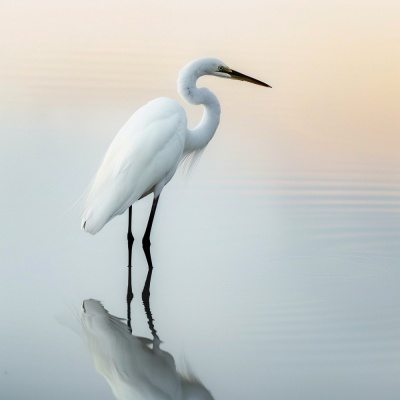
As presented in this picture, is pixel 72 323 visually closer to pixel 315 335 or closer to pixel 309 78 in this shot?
→ pixel 315 335

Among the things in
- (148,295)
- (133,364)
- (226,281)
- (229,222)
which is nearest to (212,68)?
(229,222)

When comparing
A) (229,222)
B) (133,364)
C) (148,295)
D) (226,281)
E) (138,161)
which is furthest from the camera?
(229,222)

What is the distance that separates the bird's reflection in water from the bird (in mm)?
1025

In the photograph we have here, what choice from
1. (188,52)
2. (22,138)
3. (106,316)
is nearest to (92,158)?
(22,138)

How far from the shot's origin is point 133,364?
4398 mm

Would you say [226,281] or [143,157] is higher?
[143,157]

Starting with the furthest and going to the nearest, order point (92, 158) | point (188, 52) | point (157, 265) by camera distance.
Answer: point (188, 52) → point (92, 158) → point (157, 265)

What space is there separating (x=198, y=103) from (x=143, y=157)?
3.02 feet

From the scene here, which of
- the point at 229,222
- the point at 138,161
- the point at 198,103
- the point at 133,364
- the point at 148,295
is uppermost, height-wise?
the point at 198,103

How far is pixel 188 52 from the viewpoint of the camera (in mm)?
13078

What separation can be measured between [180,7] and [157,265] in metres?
11.8

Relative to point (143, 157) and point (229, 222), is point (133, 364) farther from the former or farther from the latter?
point (229, 222)

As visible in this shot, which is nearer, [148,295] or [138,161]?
[148,295]

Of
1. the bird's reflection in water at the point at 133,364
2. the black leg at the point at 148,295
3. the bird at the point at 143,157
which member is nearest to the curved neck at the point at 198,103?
the bird at the point at 143,157
